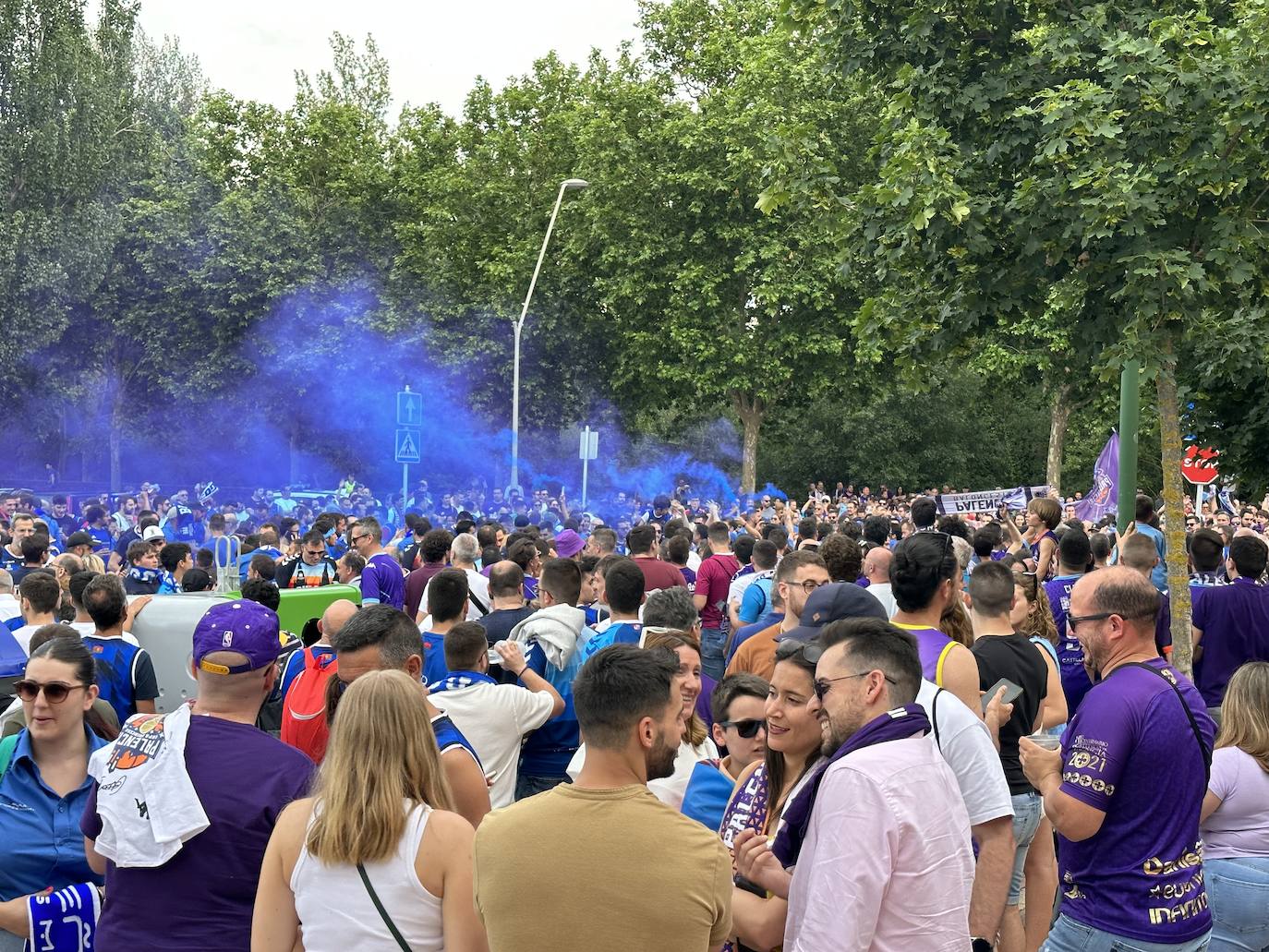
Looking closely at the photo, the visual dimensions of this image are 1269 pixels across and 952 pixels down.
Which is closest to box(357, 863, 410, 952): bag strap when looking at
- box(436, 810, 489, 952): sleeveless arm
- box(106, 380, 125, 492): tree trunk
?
box(436, 810, 489, 952): sleeveless arm

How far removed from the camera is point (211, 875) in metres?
3.52

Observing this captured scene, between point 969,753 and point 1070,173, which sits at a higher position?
point 1070,173

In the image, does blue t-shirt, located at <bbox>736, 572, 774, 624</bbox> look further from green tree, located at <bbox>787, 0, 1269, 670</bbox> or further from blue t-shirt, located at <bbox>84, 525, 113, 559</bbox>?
blue t-shirt, located at <bbox>84, 525, 113, 559</bbox>

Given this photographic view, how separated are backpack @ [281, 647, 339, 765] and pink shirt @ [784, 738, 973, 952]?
2750 millimetres

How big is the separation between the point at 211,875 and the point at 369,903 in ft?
2.01

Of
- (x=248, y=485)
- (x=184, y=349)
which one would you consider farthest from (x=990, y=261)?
(x=248, y=485)

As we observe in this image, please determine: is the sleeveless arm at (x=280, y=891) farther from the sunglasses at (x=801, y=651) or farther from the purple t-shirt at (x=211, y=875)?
the sunglasses at (x=801, y=651)

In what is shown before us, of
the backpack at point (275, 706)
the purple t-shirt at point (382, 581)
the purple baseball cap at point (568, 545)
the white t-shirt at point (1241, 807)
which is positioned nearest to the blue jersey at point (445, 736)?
the backpack at point (275, 706)

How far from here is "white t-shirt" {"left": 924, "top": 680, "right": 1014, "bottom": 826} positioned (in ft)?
13.0

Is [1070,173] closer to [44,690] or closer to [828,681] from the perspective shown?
[828,681]

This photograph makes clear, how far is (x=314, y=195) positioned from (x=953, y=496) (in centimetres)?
2571

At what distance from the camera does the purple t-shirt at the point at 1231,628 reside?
7.71 meters

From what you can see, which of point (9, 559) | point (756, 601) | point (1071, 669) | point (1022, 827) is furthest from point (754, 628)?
point (9, 559)

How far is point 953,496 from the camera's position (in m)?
28.1
